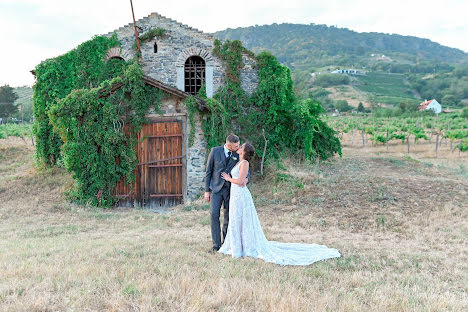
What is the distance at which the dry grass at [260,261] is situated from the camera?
385 cm

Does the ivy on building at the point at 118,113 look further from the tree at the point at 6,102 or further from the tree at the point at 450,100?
the tree at the point at 450,100

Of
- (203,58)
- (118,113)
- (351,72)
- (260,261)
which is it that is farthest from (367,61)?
(260,261)

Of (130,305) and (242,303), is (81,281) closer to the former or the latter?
(130,305)

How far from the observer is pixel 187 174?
11.4 m

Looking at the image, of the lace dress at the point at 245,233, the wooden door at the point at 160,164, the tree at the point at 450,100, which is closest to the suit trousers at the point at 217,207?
the lace dress at the point at 245,233

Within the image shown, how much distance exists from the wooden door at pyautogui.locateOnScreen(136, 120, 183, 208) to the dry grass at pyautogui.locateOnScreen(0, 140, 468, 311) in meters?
0.85

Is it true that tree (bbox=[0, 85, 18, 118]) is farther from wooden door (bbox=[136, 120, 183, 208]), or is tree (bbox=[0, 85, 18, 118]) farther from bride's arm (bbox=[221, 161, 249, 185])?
bride's arm (bbox=[221, 161, 249, 185])

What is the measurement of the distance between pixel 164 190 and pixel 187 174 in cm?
86

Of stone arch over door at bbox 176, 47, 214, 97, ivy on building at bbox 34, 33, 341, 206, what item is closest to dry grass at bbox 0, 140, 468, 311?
ivy on building at bbox 34, 33, 341, 206

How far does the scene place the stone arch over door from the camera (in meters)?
14.1

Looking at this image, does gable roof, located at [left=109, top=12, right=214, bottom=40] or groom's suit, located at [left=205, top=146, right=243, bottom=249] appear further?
gable roof, located at [left=109, top=12, right=214, bottom=40]

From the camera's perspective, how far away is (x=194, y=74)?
14391 millimetres

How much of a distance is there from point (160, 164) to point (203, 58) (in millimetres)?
4936

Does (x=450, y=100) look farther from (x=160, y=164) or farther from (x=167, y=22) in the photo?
(x=160, y=164)
